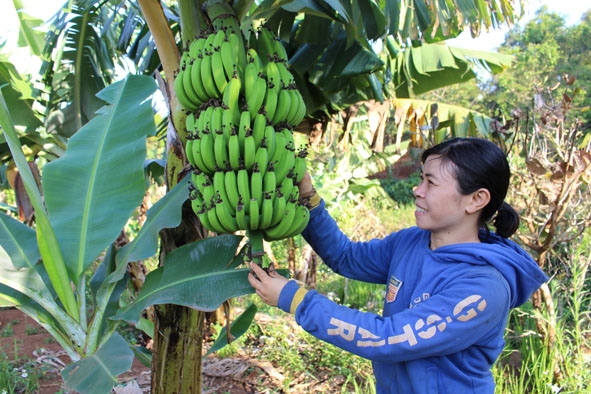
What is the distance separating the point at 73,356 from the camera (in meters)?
1.75

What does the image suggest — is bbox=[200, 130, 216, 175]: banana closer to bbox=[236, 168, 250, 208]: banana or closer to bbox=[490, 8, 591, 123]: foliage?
bbox=[236, 168, 250, 208]: banana

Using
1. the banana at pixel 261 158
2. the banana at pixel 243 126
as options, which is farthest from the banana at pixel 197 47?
the banana at pixel 261 158

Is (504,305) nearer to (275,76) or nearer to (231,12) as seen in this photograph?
(275,76)

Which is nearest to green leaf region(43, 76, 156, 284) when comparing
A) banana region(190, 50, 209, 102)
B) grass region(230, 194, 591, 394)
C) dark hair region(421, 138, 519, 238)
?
banana region(190, 50, 209, 102)

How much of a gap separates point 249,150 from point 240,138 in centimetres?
5

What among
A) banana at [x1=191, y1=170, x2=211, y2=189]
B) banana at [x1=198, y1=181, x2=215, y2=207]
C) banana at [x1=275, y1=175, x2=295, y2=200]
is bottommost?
banana at [x1=275, y1=175, x2=295, y2=200]

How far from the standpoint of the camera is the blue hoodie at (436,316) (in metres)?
1.30

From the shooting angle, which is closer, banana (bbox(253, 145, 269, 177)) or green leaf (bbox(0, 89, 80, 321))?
banana (bbox(253, 145, 269, 177))

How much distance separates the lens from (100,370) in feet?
4.80

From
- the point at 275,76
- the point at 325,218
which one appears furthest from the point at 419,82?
the point at 275,76

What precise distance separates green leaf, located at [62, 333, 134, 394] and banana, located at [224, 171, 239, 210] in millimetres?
608

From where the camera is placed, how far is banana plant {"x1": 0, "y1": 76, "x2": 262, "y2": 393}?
1664mm

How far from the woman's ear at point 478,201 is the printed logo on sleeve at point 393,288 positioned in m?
0.33

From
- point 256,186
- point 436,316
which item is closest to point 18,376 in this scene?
point 256,186
